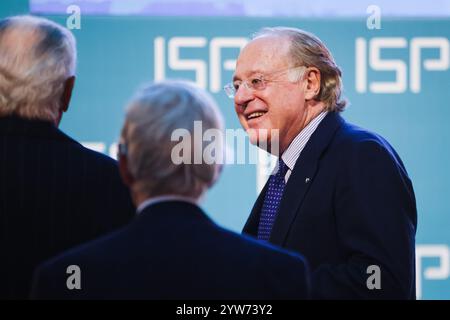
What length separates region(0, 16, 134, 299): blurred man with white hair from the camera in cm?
200

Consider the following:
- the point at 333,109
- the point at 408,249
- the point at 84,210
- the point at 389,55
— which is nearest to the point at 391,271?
the point at 408,249

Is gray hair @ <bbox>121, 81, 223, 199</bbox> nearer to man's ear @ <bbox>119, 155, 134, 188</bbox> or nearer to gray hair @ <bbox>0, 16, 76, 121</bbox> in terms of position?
man's ear @ <bbox>119, 155, 134, 188</bbox>

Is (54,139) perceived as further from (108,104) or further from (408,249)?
(108,104)

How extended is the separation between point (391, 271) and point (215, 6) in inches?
89.2

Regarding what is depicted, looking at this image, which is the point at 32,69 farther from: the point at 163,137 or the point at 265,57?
the point at 265,57

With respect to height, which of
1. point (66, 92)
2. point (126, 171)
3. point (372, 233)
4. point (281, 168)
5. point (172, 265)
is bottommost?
point (172, 265)

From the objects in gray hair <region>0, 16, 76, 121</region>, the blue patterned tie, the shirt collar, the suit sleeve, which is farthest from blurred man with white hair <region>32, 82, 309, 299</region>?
the blue patterned tie

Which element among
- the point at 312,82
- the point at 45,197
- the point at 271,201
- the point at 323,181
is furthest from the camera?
the point at 312,82

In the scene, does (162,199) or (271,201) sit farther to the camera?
(271,201)

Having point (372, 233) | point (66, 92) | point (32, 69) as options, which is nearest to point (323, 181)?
point (372, 233)

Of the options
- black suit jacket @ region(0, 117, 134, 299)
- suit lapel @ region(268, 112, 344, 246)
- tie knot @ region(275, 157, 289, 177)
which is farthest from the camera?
tie knot @ region(275, 157, 289, 177)

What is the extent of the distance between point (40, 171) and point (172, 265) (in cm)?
57

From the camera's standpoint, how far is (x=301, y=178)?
263cm

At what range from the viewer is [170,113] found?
1678 mm
